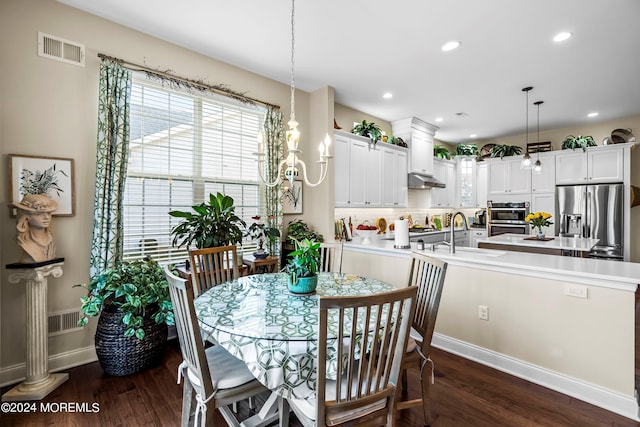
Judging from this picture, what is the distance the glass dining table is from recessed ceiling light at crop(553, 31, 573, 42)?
3.16m

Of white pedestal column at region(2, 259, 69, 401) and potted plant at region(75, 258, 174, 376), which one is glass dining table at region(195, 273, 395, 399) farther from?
white pedestal column at region(2, 259, 69, 401)

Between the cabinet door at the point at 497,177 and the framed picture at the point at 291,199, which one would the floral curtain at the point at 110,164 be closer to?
the framed picture at the point at 291,199

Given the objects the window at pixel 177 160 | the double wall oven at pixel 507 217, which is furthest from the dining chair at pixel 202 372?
the double wall oven at pixel 507 217

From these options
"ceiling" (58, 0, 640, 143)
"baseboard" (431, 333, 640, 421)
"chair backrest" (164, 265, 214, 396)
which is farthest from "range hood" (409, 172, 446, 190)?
"chair backrest" (164, 265, 214, 396)

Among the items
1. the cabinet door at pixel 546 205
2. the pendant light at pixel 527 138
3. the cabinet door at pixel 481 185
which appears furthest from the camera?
the cabinet door at pixel 481 185

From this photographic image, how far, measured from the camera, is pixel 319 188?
14.4 feet

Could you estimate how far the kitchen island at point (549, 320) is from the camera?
6.93 ft

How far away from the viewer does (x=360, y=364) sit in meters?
1.29

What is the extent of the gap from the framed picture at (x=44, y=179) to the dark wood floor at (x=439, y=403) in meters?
1.49

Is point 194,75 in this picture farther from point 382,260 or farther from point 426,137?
point 426,137

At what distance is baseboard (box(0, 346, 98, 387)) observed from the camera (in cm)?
237

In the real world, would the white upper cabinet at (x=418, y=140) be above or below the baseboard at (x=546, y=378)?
above

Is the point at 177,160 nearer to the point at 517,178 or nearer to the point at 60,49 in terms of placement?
the point at 60,49

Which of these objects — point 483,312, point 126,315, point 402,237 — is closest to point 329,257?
point 402,237
